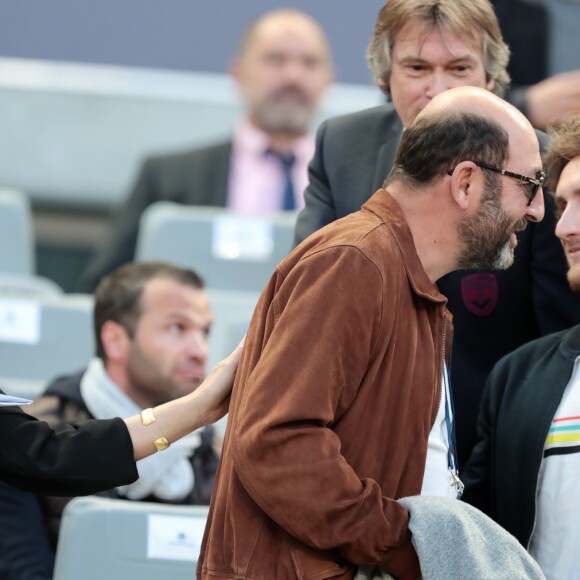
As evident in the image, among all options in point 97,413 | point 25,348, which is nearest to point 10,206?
point 25,348

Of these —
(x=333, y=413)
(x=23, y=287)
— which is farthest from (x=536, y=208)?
(x=23, y=287)

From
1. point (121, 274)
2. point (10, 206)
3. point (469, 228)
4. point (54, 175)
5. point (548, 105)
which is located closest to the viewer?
point (469, 228)

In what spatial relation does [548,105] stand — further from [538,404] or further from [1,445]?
[1,445]

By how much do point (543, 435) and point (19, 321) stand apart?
246 cm

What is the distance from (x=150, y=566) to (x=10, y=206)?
94.4 inches

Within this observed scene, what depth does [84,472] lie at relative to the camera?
7.64 feet

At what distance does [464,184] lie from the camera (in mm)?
2072

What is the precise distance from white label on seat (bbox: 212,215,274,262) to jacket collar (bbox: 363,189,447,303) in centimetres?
281

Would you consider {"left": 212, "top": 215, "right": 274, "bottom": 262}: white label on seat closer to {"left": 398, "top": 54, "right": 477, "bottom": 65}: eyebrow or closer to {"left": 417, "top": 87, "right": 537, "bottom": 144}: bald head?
{"left": 398, "top": 54, "right": 477, "bottom": 65}: eyebrow

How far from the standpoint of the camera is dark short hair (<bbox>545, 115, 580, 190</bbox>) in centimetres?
278

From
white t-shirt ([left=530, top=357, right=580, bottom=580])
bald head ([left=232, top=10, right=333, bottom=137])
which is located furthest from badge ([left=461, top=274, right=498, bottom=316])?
bald head ([left=232, top=10, right=333, bottom=137])

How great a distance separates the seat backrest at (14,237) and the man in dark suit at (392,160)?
242 cm

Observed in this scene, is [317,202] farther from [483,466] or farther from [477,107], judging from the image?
[477,107]

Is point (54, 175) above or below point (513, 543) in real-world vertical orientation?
above
